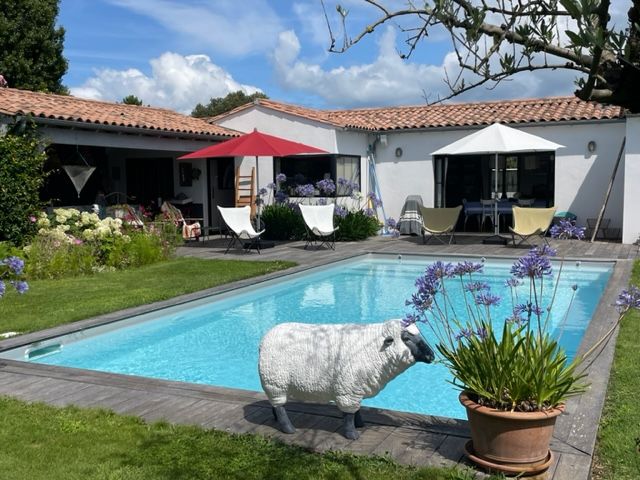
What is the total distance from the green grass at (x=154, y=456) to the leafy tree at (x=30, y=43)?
72.4ft

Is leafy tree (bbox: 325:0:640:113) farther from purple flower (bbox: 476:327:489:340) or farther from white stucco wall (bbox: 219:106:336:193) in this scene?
white stucco wall (bbox: 219:106:336:193)

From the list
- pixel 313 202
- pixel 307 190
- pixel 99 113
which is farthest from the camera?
pixel 313 202

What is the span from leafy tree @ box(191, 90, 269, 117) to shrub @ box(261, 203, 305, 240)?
3023 centimetres

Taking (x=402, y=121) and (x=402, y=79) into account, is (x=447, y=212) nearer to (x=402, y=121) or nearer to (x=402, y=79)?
(x=402, y=121)

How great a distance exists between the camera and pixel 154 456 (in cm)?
368

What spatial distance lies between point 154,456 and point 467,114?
54.5 feet

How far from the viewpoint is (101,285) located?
9906 millimetres

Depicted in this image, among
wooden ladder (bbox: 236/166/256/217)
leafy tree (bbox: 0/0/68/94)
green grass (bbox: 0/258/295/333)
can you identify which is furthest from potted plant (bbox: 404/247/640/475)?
leafy tree (bbox: 0/0/68/94)

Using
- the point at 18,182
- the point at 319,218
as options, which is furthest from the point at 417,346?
the point at 319,218

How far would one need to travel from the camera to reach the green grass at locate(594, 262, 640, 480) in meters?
3.42

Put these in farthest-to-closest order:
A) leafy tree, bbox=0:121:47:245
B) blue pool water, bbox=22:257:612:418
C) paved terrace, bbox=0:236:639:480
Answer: leafy tree, bbox=0:121:47:245, blue pool water, bbox=22:257:612:418, paved terrace, bbox=0:236:639:480

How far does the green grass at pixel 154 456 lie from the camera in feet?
11.2

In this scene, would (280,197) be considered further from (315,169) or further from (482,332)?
(482,332)

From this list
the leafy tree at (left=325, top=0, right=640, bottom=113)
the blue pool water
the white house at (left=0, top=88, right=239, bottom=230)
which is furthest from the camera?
the white house at (left=0, top=88, right=239, bottom=230)
